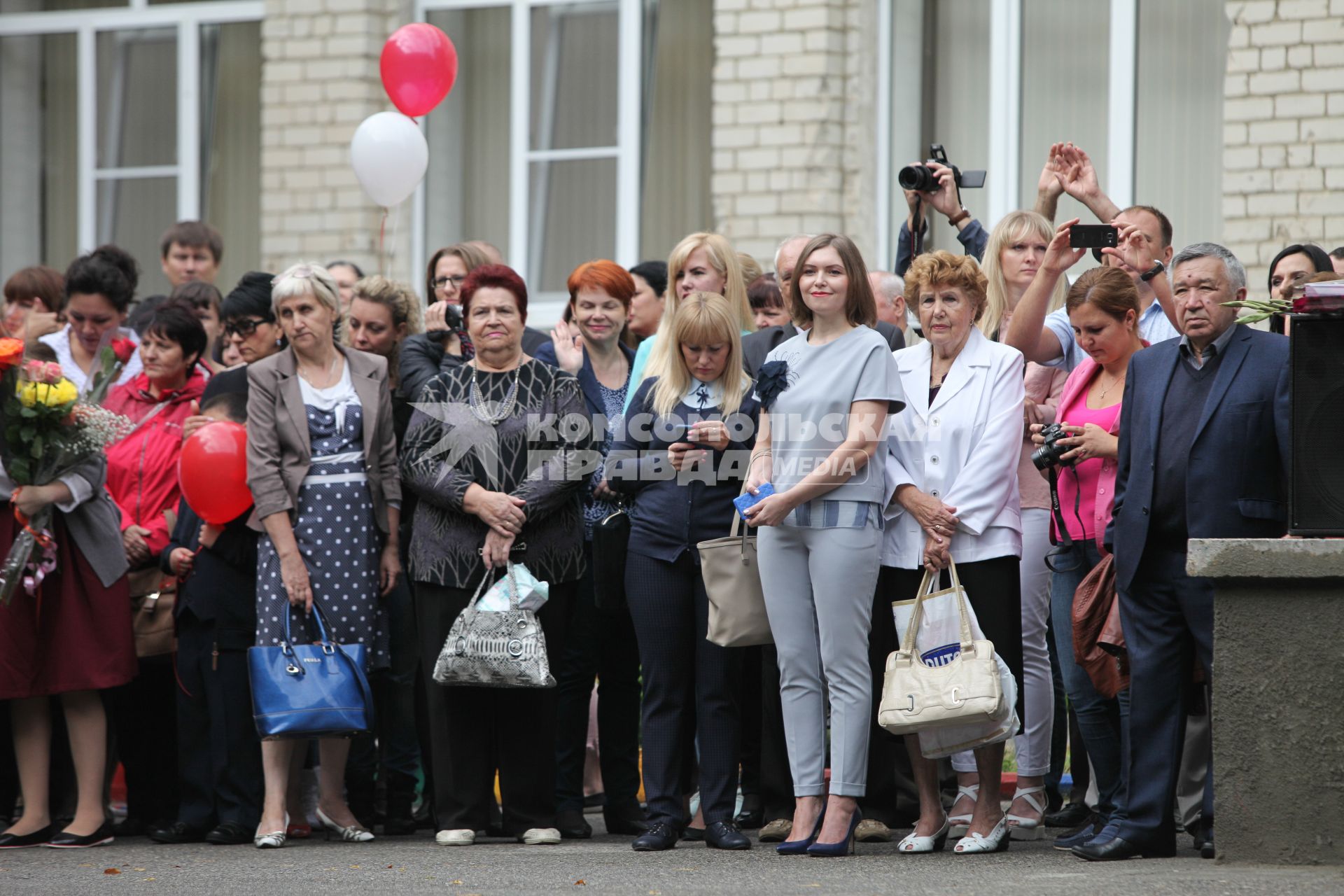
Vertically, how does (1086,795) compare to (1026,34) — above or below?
below

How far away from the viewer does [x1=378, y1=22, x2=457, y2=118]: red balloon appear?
1035cm

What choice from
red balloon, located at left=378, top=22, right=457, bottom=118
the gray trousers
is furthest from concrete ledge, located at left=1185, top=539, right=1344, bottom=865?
red balloon, located at left=378, top=22, right=457, bottom=118

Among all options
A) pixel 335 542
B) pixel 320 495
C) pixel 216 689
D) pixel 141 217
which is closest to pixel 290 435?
pixel 320 495

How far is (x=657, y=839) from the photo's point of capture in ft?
21.9

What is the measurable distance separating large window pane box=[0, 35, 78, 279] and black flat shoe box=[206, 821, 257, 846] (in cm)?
863

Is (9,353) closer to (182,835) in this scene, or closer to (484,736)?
(182,835)

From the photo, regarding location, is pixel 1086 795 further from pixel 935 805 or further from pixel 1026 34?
pixel 1026 34

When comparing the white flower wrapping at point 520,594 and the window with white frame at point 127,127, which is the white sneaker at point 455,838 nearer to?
the white flower wrapping at point 520,594

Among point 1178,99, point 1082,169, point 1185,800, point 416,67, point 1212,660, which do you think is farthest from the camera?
point 1178,99

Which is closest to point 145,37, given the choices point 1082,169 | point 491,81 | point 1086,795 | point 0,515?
point 491,81

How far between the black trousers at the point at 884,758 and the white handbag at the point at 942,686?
0.73 feet

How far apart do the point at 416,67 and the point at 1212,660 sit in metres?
6.36

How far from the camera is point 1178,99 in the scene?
11.4m

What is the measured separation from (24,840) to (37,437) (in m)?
1.68
